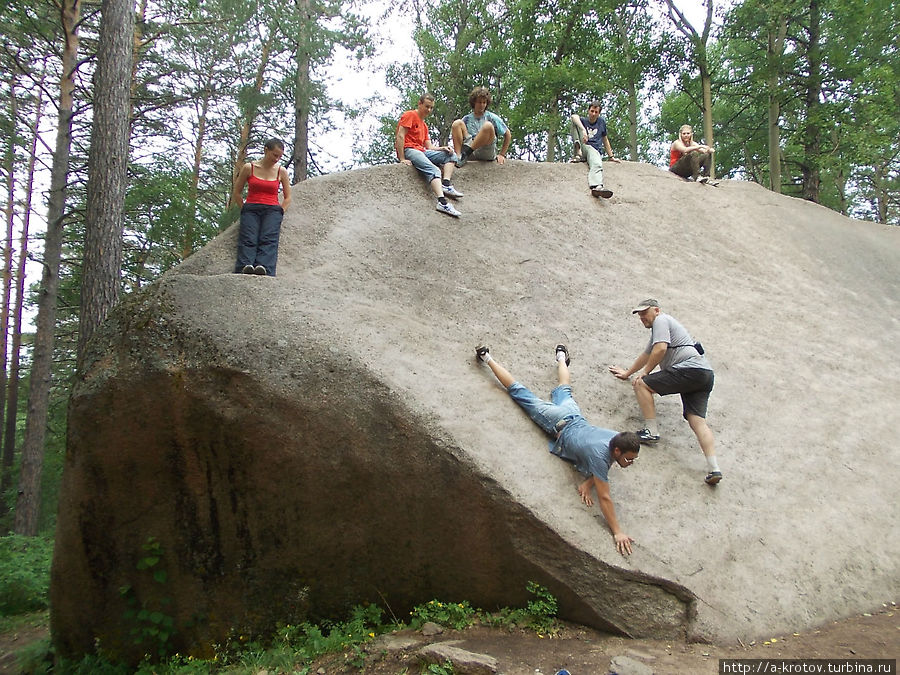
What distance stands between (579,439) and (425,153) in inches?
189

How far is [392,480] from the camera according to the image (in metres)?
4.39

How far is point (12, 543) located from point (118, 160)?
724cm

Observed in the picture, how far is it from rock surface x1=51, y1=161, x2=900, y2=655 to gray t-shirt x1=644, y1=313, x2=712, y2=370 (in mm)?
647

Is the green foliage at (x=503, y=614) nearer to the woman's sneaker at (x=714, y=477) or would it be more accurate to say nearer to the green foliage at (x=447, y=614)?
the green foliage at (x=447, y=614)

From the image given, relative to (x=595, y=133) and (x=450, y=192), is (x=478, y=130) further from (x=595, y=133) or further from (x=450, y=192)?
(x=595, y=133)

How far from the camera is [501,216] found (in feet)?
25.0

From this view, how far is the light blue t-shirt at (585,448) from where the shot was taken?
14.2 ft

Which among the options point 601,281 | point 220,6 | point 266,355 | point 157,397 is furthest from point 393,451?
point 220,6

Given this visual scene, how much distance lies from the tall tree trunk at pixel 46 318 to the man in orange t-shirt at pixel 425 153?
7414mm

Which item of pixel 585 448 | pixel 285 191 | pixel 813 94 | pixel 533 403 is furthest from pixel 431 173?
pixel 813 94

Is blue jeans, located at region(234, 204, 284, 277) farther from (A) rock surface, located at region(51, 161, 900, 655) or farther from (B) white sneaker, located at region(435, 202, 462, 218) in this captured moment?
(B) white sneaker, located at region(435, 202, 462, 218)

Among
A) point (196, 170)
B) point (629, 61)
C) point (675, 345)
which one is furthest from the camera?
point (629, 61)

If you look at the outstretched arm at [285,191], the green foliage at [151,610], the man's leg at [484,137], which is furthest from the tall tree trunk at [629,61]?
the green foliage at [151,610]

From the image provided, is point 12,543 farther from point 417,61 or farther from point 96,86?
point 417,61
